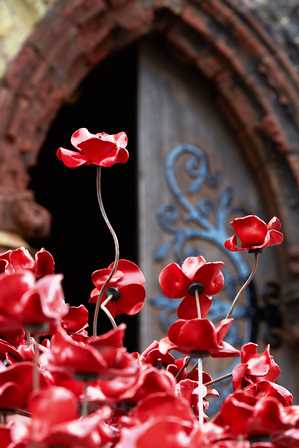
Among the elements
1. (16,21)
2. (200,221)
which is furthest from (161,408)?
(200,221)

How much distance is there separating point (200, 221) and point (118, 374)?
2.24 metres

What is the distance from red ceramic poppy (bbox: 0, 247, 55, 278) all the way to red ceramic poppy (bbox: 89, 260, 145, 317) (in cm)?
5

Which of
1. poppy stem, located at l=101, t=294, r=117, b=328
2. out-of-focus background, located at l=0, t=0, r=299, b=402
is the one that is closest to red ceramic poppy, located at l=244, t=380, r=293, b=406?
poppy stem, located at l=101, t=294, r=117, b=328

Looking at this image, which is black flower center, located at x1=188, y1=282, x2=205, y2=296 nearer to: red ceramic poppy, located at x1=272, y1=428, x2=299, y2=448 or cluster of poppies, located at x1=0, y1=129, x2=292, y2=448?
cluster of poppies, located at x1=0, y1=129, x2=292, y2=448

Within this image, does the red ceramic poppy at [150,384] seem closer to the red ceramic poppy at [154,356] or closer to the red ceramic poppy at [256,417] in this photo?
the red ceramic poppy at [256,417]

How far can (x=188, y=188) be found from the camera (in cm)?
278

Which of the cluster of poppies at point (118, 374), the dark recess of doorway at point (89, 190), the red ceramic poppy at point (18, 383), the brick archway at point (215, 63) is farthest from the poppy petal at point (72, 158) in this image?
the dark recess of doorway at point (89, 190)

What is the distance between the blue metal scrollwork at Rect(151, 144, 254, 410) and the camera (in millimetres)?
2701

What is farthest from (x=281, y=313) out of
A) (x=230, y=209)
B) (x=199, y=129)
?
(x=199, y=129)

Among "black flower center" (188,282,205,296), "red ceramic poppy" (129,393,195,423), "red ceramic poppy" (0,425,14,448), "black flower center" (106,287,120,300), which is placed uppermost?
"black flower center" (188,282,205,296)

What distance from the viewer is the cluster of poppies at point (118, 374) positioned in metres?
0.48

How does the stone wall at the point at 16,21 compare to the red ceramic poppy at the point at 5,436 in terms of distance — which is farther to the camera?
the stone wall at the point at 16,21

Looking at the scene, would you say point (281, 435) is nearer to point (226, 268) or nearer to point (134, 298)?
point (134, 298)

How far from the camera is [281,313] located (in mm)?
2783
